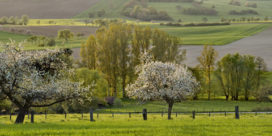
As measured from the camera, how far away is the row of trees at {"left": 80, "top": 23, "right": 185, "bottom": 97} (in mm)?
83750

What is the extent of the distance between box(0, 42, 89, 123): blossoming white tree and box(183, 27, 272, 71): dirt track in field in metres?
93.6

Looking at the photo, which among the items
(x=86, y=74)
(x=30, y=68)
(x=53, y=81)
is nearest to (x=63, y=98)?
(x=53, y=81)

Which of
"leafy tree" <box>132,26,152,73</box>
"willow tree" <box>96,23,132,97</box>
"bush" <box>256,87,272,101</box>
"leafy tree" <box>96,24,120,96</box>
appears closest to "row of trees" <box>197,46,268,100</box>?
"bush" <box>256,87,272,101</box>

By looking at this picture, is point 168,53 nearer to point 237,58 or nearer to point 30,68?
point 237,58

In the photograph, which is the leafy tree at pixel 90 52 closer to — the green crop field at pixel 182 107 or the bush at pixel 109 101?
the green crop field at pixel 182 107

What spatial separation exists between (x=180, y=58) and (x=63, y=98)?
201ft

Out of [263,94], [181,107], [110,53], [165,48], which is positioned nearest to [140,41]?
[165,48]

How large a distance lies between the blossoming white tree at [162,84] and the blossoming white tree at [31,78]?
1383cm

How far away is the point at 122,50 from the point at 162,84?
135 feet

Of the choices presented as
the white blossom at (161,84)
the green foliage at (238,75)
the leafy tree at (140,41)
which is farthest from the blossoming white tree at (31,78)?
the green foliage at (238,75)

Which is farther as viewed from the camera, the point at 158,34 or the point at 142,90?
the point at 158,34

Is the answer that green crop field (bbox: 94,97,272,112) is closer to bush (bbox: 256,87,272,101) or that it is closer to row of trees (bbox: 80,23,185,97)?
bush (bbox: 256,87,272,101)

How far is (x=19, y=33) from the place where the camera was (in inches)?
7456

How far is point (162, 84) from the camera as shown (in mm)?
44562
